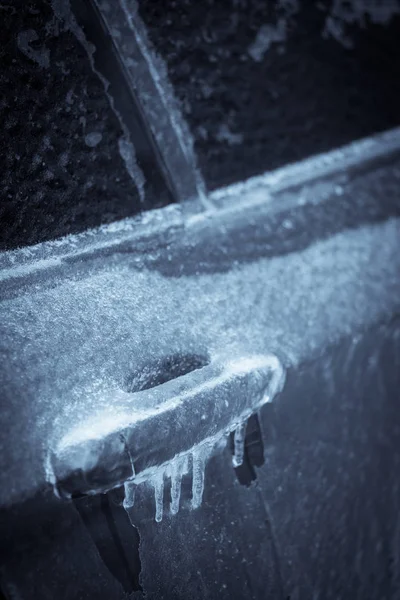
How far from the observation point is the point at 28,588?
1.88 ft

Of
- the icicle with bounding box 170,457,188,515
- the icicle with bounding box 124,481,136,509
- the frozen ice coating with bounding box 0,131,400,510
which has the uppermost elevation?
the frozen ice coating with bounding box 0,131,400,510

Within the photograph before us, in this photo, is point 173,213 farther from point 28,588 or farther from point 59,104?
point 28,588

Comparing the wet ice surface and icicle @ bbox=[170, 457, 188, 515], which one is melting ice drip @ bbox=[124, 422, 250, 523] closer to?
icicle @ bbox=[170, 457, 188, 515]

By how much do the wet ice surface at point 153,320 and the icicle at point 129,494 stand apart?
4.4 inches

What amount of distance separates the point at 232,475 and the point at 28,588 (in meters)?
0.33

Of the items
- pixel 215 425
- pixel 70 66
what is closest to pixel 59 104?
pixel 70 66

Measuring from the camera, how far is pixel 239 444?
772mm

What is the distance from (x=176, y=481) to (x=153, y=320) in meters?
0.24

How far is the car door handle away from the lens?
1.96 feet

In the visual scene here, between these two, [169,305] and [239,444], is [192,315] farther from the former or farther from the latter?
[239,444]

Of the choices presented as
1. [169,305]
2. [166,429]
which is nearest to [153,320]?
[169,305]

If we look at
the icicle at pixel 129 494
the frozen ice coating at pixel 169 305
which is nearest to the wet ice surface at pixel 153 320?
the frozen ice coating at pixel 169 305

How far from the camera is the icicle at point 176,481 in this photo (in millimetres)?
702

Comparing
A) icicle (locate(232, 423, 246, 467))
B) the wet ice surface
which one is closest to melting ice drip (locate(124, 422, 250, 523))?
icicle (locate(232, 423, 246, 467))
